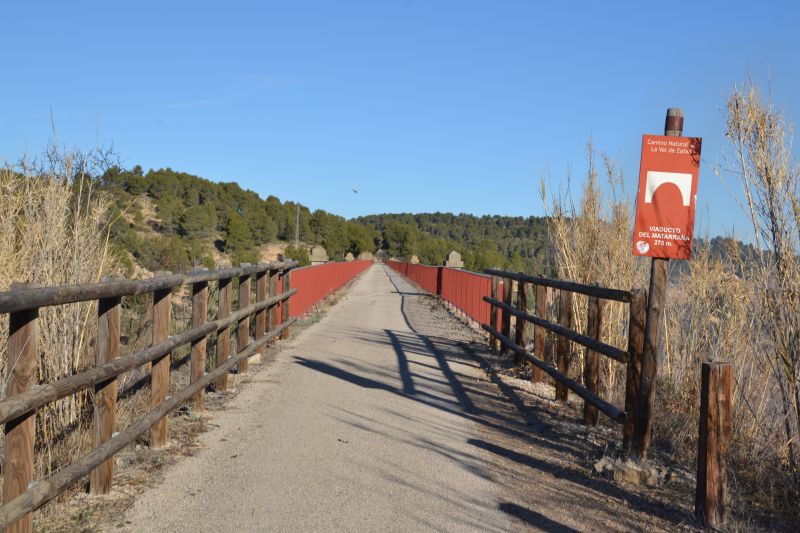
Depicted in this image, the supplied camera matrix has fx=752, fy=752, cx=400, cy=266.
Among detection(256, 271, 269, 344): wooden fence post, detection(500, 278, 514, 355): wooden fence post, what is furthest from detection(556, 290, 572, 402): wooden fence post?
detection(256, 271, 269, 344): wooden fence post

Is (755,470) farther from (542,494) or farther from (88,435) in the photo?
(88,435)

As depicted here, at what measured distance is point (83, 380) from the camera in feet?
13.7

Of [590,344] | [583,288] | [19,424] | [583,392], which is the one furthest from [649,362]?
[19,424]

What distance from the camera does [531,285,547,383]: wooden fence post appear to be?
31.1ft

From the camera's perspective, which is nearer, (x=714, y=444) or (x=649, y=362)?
(x=714, y=444)

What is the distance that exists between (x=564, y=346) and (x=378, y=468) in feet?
10.8

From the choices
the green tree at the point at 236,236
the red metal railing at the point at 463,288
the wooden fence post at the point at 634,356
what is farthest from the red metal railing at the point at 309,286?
the green tree at the point at 236,236

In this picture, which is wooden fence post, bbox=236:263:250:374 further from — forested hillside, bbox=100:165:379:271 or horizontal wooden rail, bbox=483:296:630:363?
forested hillside, bbox=100:165:379:271

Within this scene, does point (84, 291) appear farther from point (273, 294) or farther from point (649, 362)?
point (273, 294)

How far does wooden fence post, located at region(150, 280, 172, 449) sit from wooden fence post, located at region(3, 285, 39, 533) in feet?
7.11

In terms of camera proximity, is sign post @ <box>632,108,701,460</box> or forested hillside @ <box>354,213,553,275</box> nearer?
sign post @ <box>632,108,701,460</box>

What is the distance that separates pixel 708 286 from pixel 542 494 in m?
4.08

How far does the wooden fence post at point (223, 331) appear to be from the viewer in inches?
320

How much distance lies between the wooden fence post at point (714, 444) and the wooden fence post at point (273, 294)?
777 cm
